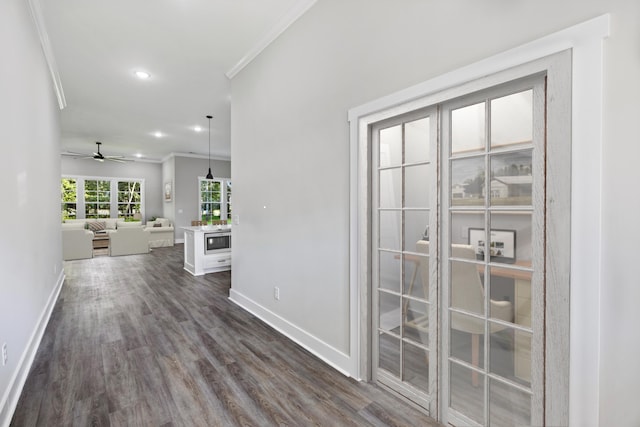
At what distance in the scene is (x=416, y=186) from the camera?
6.44 feet

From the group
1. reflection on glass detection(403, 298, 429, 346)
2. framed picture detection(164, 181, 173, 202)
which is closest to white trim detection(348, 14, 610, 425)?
reflection on glass detection(403, 298, 429, 346)

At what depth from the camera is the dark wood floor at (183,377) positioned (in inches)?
73.6

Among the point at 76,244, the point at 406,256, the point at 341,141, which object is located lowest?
the point at 76,244

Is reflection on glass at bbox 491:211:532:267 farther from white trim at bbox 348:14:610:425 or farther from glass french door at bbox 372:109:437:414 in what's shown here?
glass french door at bbox 372:109:437:414

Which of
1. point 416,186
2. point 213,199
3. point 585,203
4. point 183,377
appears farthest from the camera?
point 213,199

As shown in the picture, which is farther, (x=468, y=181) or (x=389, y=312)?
(x=389, y=312)

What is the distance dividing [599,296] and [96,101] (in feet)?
22.2

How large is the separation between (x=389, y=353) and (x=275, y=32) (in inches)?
125

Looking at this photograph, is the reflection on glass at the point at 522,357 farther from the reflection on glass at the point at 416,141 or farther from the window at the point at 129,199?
the window at the point at 129,199

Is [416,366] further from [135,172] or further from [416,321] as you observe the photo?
[135,172]

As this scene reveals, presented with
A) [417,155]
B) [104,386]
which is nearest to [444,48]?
[417,155]

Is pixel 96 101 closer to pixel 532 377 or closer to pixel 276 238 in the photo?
pixel 276 238

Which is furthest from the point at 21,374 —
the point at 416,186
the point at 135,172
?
the point at 135,172

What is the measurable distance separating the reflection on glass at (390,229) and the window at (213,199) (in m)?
9.30
